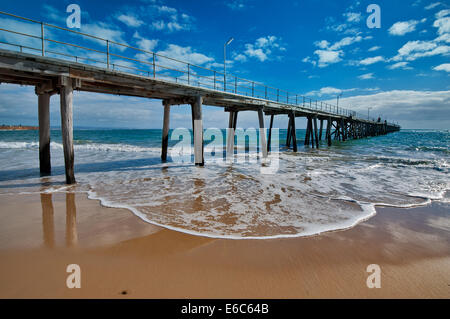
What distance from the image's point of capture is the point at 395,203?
542 cm

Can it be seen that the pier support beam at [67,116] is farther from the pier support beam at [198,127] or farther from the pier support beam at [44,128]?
the pier support beam at [198,127]

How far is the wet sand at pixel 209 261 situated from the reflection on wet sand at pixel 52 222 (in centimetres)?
2

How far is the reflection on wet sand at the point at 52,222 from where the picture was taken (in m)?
3.32

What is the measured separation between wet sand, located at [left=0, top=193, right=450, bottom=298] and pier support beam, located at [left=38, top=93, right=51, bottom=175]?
5.81 m

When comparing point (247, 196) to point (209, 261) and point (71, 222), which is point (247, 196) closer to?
point (209, 261)

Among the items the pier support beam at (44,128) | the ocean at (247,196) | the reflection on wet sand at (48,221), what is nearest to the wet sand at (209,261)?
the reflection on wet sand at (48,221)

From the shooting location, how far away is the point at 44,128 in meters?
8.82

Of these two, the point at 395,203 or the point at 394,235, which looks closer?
the point at 394,235

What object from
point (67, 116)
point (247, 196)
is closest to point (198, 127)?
point (67, 116)
